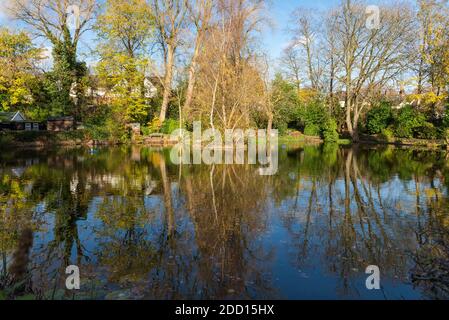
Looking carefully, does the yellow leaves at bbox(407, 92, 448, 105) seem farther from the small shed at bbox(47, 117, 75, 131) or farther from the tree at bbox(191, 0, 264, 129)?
the small shed at bbox(47, 117, 75, 131)

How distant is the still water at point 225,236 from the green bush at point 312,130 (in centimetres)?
2590

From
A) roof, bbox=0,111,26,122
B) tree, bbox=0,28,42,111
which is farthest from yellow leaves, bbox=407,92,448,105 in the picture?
roof, bbox=0,111,26,122

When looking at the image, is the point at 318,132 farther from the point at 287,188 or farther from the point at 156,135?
the point at 287,188

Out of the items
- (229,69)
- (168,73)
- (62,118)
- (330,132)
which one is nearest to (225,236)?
(229,69)

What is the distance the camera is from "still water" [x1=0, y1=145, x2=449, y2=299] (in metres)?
5.02

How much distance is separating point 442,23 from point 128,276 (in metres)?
32.8

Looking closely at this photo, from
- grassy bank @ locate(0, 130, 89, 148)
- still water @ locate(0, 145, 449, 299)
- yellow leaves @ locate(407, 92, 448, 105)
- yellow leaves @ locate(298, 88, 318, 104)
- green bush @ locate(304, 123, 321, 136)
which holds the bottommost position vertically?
still water @ locate(0, 145, 449, 299)

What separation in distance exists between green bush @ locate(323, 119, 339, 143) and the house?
27.9 m

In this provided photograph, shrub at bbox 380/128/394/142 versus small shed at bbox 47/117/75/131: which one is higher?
small shed at bbox 47/117/75/131

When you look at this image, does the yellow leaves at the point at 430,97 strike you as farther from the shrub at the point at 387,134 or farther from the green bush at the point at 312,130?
the green bush at the point at 312,130

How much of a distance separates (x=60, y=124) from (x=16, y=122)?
3.59 m

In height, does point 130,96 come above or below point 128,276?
above

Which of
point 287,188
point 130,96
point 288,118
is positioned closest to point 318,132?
Result: point 288,118
